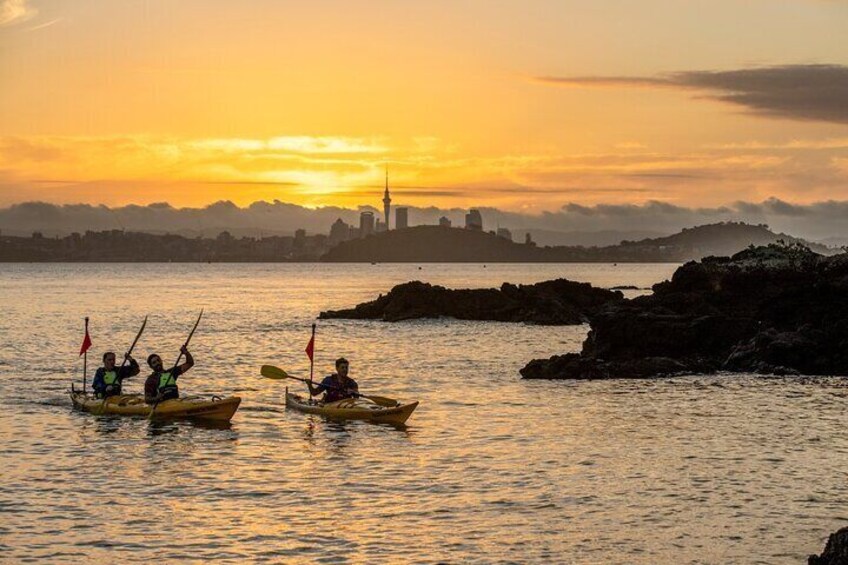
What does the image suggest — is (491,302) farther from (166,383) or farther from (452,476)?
(452,476)

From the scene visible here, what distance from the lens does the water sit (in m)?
18.6

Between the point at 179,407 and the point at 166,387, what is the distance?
1159 mm

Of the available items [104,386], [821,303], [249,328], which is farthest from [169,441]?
[249,328]

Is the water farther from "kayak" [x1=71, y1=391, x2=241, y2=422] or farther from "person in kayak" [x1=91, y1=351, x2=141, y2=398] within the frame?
"person in kayak" [x1=91, y1=351, x2=141, y2=398]

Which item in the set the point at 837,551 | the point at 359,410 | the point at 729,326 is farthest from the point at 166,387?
the point at 729,326

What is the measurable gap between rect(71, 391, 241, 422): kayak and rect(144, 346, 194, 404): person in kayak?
0.26 meters

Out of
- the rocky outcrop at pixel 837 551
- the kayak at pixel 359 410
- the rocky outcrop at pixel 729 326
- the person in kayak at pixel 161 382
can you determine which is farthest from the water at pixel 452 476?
the rocky outcrop at pixel 837 551

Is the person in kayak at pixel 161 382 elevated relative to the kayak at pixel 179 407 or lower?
elevated

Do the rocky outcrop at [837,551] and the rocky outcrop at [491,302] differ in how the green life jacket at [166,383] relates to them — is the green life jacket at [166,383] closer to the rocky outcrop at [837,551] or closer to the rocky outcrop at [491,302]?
the rocky outcrop at [837,551]

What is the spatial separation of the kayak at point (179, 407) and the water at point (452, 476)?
664mm

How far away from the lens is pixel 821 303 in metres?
49.8

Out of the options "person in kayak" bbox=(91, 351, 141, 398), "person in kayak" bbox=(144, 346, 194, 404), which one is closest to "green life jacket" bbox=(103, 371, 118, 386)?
"person in kayak" bbox=(91, 351, 141, 398)

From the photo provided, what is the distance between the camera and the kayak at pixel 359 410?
32094mm

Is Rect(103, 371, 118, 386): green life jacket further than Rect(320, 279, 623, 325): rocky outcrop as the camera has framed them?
No
